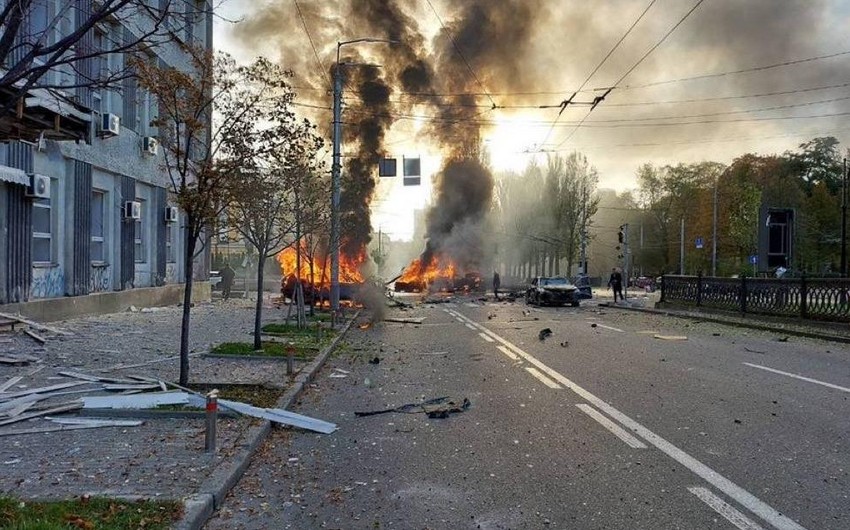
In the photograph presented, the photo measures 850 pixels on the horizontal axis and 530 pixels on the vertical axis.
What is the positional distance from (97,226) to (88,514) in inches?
684

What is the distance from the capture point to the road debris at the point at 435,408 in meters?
7.39

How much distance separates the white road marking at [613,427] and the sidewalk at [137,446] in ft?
11.0

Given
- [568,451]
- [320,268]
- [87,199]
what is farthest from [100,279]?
[568,451]

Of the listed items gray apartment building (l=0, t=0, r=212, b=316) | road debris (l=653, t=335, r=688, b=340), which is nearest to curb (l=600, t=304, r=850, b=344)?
road debris (l=653, t=335, r=688, b=340)

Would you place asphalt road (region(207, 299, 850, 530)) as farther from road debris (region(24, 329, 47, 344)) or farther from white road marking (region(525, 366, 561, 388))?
road debris (region(24, 329, 47, 344))

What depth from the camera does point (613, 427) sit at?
21.6 feet

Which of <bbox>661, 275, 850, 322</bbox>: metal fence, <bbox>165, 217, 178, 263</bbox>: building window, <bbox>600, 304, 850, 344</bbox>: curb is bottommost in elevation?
<bbox>600, 304, 850, 344</bbox>: curb

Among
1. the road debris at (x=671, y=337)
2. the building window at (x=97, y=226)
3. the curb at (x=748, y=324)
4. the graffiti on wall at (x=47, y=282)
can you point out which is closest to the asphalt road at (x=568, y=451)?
the road debris at (x=671, y=337)

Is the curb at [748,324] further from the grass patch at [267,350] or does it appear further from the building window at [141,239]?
the building window at [141,239]

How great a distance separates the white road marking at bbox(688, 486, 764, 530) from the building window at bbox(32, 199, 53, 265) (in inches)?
620

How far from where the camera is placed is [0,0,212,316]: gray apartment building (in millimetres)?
13148

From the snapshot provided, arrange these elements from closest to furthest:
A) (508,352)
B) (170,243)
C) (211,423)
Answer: (211,423) < (508,352) < (170,243)

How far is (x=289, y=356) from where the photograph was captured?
9.62 meters

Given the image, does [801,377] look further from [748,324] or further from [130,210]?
[130,210]
